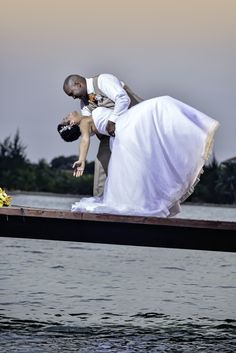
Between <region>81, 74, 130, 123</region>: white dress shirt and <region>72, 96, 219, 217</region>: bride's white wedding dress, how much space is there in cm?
20

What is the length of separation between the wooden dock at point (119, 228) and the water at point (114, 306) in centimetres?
119

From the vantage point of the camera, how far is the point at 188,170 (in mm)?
14039

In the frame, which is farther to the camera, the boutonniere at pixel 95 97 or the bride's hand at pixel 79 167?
the boutonniere at pixel 95 97

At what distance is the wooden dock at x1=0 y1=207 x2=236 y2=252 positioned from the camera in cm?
1357

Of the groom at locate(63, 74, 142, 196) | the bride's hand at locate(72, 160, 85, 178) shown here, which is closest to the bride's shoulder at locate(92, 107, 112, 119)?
the groom at locate(63, 74, 142, 196)

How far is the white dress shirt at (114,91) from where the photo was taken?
14250mm

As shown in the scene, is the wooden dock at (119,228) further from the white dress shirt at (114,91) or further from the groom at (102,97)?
the white dress shirt at (114,91)

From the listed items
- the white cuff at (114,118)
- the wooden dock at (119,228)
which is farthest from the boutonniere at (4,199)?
the white cuff at (114,118)

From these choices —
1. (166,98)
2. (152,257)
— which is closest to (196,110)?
(166,98)

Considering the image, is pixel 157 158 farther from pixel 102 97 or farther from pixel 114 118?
pixel 102 97

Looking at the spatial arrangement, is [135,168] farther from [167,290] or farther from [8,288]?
[167,290]

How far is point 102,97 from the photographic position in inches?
573

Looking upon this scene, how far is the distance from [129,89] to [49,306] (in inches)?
205

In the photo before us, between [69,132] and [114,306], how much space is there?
5462mm
